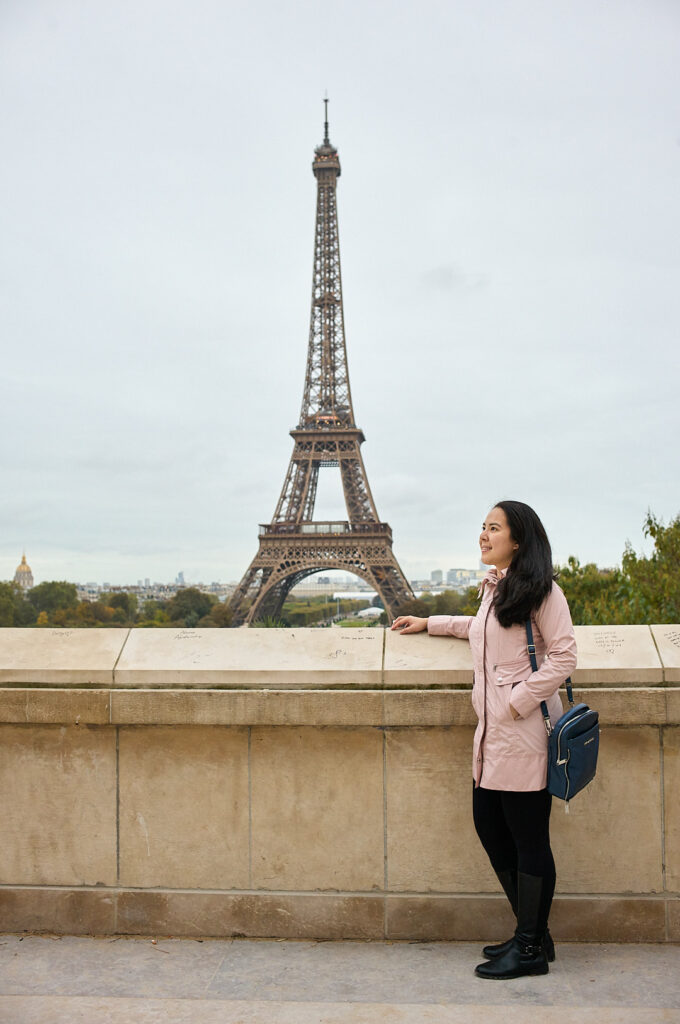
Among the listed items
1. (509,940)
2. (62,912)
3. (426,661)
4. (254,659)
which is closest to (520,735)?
(426,661)

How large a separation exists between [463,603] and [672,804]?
58263 mm

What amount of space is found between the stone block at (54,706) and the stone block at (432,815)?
1.43m

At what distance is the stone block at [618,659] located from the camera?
13.7 feet

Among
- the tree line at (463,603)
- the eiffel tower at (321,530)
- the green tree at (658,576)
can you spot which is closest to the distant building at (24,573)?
the tree line at (463,603)

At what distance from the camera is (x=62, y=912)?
434 centimetres

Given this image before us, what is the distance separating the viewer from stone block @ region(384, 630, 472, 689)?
4219 millimetres

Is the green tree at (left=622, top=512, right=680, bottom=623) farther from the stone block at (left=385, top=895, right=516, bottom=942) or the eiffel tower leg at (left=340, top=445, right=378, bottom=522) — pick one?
the eiffel tower leg at (left=340, top=445, right=378, bottom=522)

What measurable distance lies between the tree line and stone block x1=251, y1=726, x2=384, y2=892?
1283mm

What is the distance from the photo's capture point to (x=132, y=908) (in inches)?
170

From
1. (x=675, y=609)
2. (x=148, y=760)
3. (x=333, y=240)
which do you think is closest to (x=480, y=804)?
(x=148, y=760)

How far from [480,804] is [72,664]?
83.1 inches

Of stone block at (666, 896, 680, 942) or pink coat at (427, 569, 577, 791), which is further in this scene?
stone block at (666, 896, 680, 942)

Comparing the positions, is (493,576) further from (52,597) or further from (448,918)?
(52,597)

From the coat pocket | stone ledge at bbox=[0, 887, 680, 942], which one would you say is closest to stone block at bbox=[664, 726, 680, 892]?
stone ledge at bbox=[0, 887, 680, 942]
